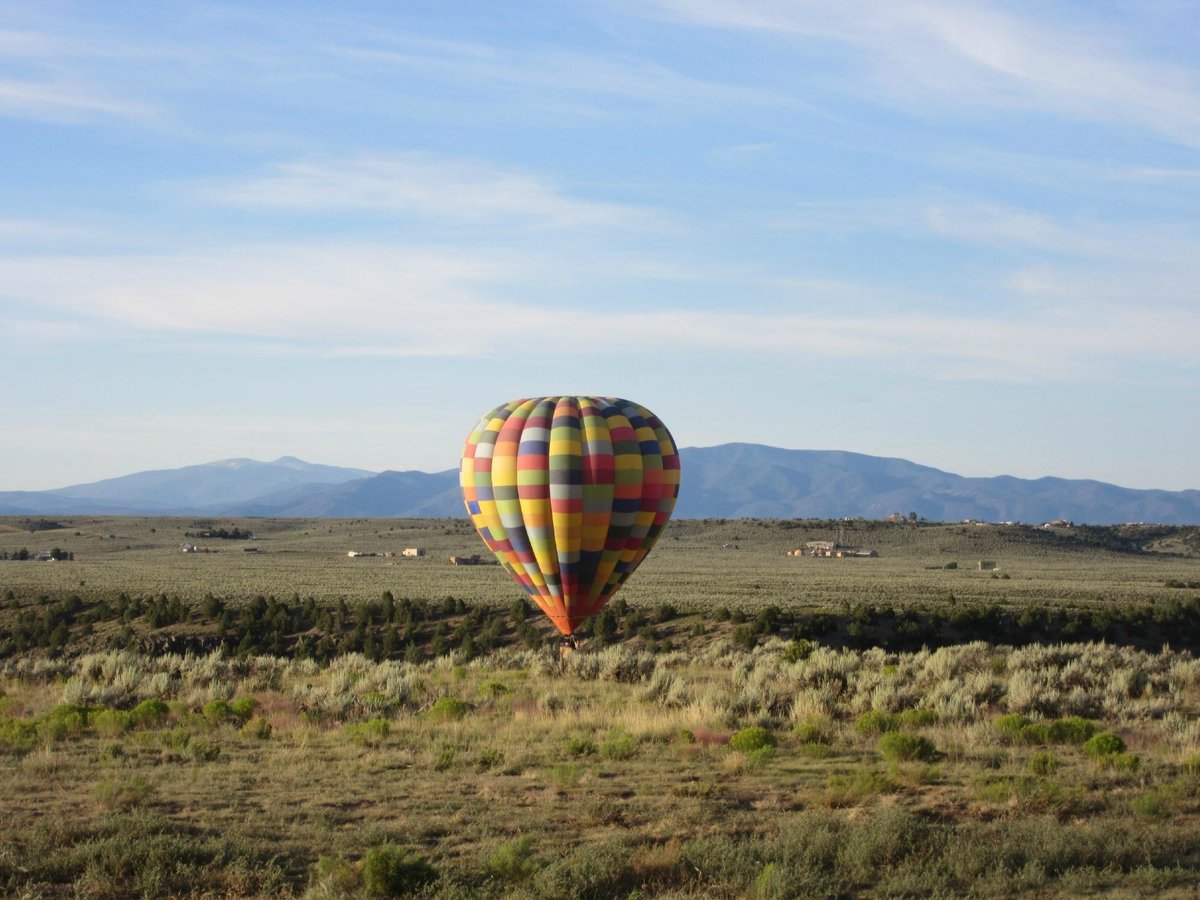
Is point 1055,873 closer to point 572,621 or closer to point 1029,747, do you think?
point 1029,747

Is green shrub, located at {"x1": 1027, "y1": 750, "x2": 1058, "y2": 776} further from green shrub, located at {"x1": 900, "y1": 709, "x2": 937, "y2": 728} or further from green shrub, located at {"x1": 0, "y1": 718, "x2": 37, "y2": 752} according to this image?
green shrub, located at {"x1": 0, "y1": 718, "x2": 37, "y2": 752}

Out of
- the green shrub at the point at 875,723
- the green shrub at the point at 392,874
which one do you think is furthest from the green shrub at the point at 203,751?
the green shrub at the point at 875,723

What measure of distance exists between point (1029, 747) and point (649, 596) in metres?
35.5

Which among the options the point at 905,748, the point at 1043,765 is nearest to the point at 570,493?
the point at 905,748

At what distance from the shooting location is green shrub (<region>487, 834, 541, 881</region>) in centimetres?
1119

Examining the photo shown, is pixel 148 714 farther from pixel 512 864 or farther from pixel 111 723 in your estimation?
pixel 512 864

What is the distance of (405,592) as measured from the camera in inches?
2248

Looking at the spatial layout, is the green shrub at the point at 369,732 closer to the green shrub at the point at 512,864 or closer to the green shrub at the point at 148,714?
the green shrub at the point at 148,714

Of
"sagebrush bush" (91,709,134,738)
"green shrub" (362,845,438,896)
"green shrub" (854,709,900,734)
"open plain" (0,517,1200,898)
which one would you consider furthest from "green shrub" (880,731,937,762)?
"sagebrush bush" (91,709,134,738)

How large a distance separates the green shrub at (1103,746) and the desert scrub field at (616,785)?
31 millimetres

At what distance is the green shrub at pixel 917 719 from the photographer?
58.9ft

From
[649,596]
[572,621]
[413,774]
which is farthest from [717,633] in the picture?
[413,774]

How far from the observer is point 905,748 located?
15.5m

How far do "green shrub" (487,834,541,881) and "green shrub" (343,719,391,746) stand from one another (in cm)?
590
